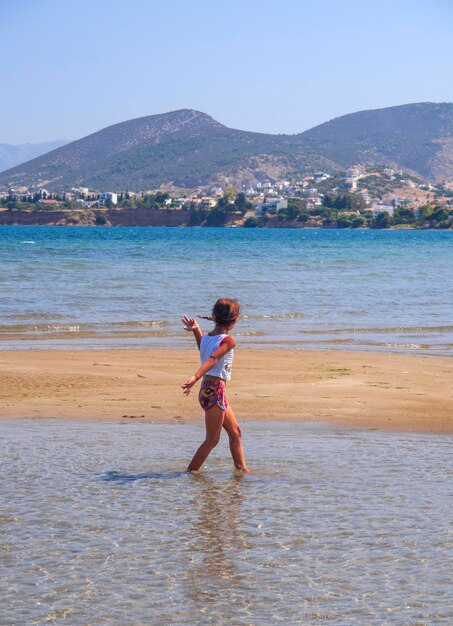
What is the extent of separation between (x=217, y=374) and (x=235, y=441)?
22.2 inches

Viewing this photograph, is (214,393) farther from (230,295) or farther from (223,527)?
(230,295)

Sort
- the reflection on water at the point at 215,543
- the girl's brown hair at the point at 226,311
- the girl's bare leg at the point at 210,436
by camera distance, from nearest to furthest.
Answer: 1. the reflection on water at the point at 215,543
2. the girl's brown hair at the point at 226,311
3. the girl's bare leg at the point at 210,436

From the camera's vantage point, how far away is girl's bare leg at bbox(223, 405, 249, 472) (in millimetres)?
8133

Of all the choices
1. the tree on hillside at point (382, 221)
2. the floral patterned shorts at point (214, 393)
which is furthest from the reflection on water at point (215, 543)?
the tree on hillside at point (382, 221)

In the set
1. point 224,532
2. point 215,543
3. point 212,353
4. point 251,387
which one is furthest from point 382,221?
point 215,543

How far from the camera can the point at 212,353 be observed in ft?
26.0

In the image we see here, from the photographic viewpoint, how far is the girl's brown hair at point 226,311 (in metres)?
7.82

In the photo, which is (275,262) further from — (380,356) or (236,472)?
(236,472)

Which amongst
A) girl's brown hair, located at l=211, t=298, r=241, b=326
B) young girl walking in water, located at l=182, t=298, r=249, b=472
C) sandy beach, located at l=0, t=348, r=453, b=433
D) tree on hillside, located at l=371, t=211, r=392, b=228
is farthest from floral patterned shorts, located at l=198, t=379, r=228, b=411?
tree on hillside, located at l=371, t=211, r=392, b=228

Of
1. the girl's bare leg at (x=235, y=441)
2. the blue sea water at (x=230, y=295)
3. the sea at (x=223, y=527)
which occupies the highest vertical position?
the girl's bare leg at (x=235, y=441)

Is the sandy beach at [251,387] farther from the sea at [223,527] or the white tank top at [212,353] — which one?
the white tank top at [212,353]

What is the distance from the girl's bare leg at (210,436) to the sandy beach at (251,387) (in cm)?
245

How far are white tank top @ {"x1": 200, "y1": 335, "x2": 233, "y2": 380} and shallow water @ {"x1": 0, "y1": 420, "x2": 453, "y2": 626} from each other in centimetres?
80

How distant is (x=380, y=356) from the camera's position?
1627cm
